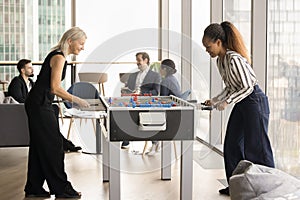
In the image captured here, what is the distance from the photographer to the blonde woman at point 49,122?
4402 mm

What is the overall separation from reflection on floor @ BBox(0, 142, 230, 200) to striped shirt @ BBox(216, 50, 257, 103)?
3.04ft

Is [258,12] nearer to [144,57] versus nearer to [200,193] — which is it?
[200,193]

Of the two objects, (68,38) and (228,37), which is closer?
(228,37)

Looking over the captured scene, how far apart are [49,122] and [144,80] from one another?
283 cm

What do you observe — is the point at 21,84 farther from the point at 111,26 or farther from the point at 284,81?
the point at 284,81

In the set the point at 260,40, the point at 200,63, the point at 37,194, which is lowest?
the point at 37,194

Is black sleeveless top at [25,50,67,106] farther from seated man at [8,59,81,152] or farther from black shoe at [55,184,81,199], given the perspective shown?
seated man at [8,59,81,152]

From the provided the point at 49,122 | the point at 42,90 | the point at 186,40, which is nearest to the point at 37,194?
the point at 49,122

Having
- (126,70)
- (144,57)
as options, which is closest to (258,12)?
(144,57)

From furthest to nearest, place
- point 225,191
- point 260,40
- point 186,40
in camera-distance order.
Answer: point 186,40 < point 260,40 < point 225,191

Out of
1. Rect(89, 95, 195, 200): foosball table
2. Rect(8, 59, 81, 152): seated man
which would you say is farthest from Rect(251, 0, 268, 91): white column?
Rect(8, 59, 81, 152): seated man

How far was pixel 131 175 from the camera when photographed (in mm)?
5531

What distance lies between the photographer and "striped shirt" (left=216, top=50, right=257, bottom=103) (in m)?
4.11

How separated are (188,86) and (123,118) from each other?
4.66 metres
